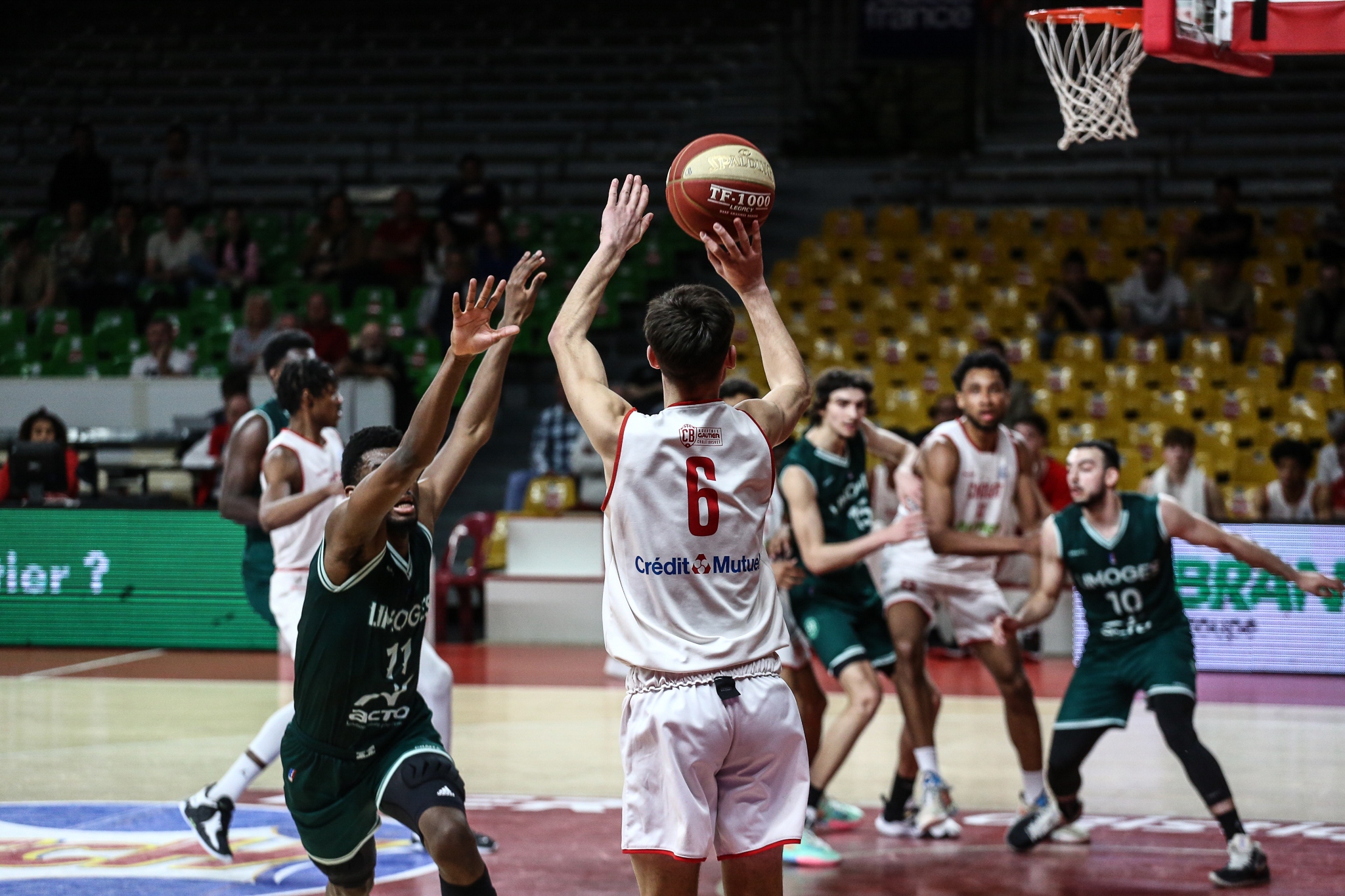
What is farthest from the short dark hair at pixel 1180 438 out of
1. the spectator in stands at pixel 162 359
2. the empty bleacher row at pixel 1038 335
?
the spectator in stands at pixel 162 359

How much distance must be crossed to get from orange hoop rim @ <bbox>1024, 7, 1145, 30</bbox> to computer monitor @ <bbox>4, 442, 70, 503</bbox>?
8.05 meters

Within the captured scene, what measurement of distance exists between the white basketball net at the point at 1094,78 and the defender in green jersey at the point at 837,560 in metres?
1.40

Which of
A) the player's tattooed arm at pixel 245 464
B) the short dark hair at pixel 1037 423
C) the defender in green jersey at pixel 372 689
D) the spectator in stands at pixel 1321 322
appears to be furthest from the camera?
the spectator in stands at pixel 1321 322

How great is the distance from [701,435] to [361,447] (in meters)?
1.11

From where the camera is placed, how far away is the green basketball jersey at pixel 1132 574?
617cm

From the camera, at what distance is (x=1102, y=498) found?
6262 mm

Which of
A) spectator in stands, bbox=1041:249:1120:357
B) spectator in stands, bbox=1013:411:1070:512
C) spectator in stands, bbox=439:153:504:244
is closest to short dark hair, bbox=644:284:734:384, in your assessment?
spectator in stands, bbox=1013:411:1070:512

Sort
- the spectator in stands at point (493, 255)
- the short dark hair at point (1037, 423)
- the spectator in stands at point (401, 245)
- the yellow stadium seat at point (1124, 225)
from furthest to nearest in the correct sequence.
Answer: the spectator in stands at point (401, 245) < the yellow stadium seat at point (1124, 225) < the spectator in stands at point (493, 255) < the short dark hair at point (1037, 423)

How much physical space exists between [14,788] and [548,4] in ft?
49.9

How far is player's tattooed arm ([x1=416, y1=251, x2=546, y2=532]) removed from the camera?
4.04 meters

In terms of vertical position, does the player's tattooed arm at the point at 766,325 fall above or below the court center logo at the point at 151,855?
above

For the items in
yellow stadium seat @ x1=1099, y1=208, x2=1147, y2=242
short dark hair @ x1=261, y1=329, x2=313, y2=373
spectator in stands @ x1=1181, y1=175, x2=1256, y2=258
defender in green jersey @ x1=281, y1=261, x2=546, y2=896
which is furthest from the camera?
yellow stadium seat @ x1=1099, y1=208, x2=1147, y2=242

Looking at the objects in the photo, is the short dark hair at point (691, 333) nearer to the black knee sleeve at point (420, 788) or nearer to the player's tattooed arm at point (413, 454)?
the player's tattooed arm at point (413, 454)

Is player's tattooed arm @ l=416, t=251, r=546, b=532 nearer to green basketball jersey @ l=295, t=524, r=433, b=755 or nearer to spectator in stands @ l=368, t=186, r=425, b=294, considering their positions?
green basketball jersey @ l=295, t=524, r=433, b=755
